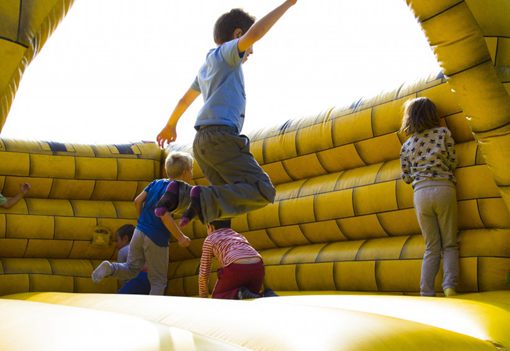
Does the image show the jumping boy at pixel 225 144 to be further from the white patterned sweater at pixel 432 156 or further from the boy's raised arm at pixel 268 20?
the white patterned sweater at pixel 432 156

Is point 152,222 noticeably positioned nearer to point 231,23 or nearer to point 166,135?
point 166,135

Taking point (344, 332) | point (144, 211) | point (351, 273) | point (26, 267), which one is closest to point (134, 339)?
point (344, 332)

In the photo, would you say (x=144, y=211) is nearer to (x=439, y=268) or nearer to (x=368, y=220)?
(x=368, y=220)

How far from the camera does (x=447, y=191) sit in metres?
2.44

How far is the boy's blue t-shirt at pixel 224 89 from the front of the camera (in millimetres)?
1938

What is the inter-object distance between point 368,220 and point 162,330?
5.76 feet

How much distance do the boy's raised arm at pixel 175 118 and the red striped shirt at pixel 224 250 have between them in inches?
19.7

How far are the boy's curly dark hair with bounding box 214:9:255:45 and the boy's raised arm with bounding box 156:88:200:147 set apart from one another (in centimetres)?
25

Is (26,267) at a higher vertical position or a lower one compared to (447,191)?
lower

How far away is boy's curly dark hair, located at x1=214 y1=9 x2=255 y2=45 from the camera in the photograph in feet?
6.77

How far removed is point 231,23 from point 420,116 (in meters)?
0.86

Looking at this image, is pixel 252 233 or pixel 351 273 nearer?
pixel 351 273

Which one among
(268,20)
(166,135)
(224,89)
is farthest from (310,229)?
(268,20)

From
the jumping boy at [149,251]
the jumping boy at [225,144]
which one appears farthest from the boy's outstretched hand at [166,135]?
the jumping boy at [149,251]
